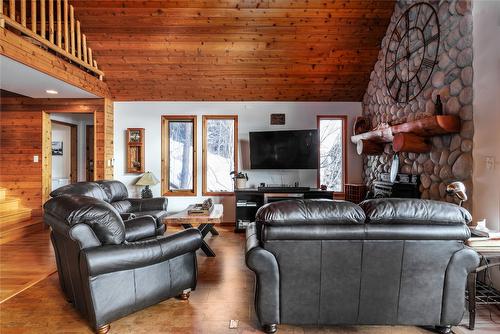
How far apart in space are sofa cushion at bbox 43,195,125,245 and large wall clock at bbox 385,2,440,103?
3.76 meters

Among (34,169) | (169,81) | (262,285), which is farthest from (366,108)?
(34,169)

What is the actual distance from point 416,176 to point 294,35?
9.07 feet

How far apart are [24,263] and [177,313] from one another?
8.03 ft

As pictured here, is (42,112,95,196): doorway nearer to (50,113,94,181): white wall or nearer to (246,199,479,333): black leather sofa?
(50,113,94,181): white wall

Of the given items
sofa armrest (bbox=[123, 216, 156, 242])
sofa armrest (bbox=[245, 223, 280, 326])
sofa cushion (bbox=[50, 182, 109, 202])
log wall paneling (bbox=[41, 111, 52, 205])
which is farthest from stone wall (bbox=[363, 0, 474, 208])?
log wall paneling (bbox=[41, 111, 52, 205])

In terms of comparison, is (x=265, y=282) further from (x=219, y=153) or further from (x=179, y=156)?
(x=179, y=156)

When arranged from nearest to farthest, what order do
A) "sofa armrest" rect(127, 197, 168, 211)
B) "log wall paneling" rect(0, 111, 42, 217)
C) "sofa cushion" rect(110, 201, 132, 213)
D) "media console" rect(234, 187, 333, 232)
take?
"sofa cushion" rect(110, 201, 132, 213)
"sofa armrest" rect(127, 197, 168, 211)
"media console" rect(234, 187, 333, 232)
"log wall paneling" rect(0, 111, 42, 217)

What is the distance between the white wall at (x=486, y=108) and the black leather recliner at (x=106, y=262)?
2.81m

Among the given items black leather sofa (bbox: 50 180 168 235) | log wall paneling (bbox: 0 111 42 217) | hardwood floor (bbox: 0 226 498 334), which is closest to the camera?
hardwood floor (bbox: 0 226 498 334)

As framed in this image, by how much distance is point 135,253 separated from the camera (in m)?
2.09

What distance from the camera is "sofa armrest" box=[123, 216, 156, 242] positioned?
107 inches

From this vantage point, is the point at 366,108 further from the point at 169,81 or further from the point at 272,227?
the point at 272,227

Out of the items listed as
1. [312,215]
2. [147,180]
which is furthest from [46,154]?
[312,215]

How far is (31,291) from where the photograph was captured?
2695 millimetres
